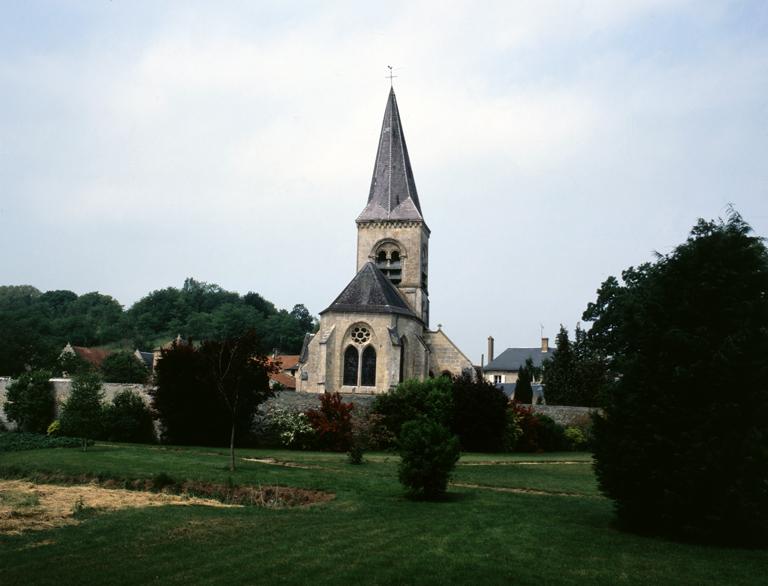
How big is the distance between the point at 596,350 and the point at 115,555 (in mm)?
41419

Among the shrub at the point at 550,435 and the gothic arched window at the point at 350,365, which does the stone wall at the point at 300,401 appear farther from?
the gothic arched window at the point at 350,365

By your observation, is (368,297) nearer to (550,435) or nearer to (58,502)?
(550,435)

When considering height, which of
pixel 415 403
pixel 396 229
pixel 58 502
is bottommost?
pixel 58 502

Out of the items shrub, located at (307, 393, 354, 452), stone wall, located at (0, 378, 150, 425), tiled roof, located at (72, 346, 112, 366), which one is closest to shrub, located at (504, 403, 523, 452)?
shrub, located at (307, 393, 354, 452)

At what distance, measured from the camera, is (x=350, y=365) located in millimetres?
41250

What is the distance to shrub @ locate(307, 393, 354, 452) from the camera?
91.0ft

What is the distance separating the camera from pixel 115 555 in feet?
30.4

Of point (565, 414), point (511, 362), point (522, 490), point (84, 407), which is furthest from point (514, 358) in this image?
point (522, 490)

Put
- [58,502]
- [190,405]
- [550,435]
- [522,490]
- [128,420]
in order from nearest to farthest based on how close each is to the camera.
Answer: [58,502] < [522,490] < [190,405] < [128,420] < [550,435]

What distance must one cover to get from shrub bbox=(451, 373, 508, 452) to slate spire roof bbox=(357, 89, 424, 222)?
2088 centimetres

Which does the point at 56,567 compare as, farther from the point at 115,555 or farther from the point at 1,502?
the point at 1,502

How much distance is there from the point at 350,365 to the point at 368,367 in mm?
980

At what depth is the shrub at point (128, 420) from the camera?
28031 millimetres

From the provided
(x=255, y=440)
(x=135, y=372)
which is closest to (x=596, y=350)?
(x=255, y=440)
